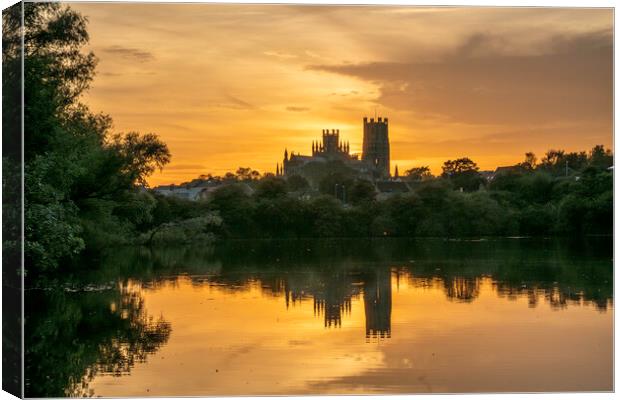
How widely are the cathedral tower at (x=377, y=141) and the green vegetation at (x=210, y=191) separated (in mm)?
1056

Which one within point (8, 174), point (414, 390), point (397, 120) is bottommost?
point (414, 390)

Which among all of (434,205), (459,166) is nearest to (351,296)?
(459,166)

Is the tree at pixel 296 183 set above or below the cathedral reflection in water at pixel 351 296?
above

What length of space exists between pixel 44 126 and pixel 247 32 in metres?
3.86

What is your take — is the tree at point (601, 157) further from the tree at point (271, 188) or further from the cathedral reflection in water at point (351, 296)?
the tree at point (271, 188)

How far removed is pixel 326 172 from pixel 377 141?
19.8 ft

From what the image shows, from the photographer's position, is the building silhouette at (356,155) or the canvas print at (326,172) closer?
the canvas print at (326,172)

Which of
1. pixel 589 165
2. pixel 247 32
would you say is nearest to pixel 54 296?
pixel 247 32

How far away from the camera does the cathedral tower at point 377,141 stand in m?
12.8

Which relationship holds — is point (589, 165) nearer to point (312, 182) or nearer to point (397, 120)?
point (397, 120)

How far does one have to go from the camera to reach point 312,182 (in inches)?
840

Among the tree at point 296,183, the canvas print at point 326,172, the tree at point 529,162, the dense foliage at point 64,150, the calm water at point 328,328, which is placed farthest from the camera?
the tree at point 296,183

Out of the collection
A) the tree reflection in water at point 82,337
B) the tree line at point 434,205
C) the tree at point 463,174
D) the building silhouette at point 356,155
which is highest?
the building silhouette at point 356,155

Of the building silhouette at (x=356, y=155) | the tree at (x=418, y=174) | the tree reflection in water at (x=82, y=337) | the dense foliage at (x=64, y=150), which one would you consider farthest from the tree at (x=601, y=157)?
the dense foliage at (x=64, y=150)
